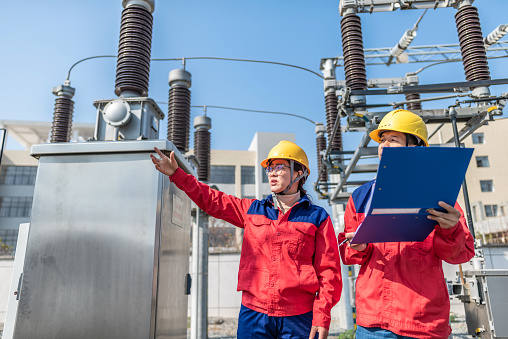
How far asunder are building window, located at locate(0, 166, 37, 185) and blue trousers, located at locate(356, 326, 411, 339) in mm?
35975

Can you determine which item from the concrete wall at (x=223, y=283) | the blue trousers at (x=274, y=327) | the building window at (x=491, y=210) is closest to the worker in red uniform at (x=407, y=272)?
the blue trousers at (x=274, y=327)

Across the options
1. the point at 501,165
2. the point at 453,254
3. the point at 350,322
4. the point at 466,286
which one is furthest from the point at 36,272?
the point at 501,165

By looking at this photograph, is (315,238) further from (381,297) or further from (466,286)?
(466,286)

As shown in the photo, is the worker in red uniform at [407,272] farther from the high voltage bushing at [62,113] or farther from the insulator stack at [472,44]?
the high voltage bushing at [62,113]

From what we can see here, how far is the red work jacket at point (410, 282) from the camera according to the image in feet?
6.49

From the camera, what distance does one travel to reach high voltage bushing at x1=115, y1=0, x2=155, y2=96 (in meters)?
3.37

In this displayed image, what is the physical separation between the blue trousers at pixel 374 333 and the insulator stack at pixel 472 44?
4293 mm

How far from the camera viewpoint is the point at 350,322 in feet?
28.5

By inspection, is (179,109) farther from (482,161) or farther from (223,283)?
(482,161)

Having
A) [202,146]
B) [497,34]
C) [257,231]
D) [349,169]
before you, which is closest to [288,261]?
[257,231]

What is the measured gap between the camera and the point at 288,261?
242 cm

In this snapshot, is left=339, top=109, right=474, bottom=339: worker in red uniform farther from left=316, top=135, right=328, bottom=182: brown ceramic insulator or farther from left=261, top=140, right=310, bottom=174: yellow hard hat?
left=316, top=135, right=328, bottom=182: brown ceramic insulator

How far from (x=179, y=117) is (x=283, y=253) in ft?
12.0

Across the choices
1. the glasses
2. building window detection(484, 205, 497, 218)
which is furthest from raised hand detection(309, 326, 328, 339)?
building window detection(484, 205, 497, 218)
